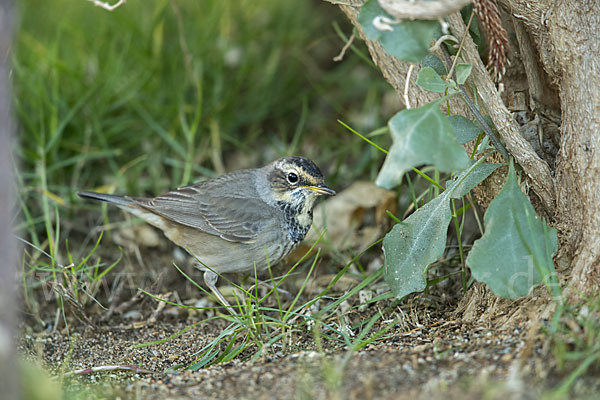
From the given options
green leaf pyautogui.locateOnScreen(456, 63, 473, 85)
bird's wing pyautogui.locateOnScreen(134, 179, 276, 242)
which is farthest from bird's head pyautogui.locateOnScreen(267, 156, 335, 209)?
green leaf pyautogui.locateOnScreen(456, 63, 473, 85)

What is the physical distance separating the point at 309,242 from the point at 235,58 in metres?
2.64

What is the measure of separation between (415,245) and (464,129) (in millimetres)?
729

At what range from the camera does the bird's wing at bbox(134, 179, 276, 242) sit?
544 cm

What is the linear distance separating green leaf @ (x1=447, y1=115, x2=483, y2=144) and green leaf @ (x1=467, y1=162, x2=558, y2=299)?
0.35 metres

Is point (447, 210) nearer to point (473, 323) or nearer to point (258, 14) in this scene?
point (473, 323)

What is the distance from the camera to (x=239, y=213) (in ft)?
18.1

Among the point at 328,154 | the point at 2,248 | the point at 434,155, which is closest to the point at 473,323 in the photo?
the point at 434,155

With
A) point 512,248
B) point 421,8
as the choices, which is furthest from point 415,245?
point 421,8

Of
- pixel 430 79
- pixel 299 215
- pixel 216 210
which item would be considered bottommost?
pixel 216 210

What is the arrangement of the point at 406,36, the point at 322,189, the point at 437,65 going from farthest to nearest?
the point at 322,189, the point at 437,65, the point at 406,36

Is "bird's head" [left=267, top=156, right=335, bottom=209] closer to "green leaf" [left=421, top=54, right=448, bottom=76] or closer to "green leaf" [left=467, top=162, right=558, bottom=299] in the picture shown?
"green leaf" [left=421, top=54, right=448, bottom=76]

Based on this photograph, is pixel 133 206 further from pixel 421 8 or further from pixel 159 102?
pixel 421 8

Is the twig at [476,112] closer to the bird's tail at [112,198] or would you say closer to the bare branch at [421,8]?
the bare branch at [421,8]

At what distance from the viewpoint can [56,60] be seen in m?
6.28
